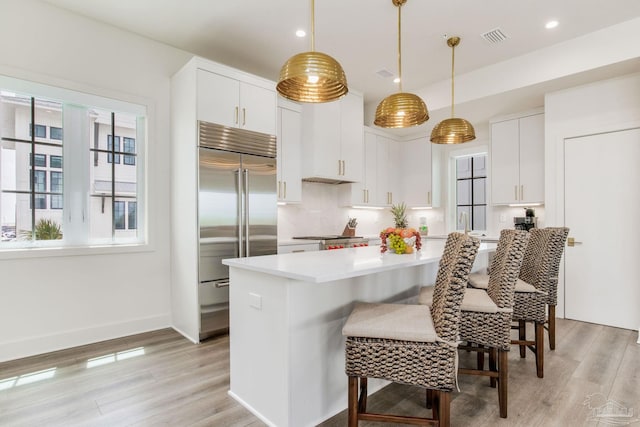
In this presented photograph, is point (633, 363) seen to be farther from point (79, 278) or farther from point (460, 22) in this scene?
point (79, 278)

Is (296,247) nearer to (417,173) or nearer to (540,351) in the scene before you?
(540,351)

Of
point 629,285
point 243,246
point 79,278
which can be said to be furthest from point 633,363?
point 79,278

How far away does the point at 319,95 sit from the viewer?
91.4 inches

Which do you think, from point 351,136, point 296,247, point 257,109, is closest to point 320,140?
point 351,136

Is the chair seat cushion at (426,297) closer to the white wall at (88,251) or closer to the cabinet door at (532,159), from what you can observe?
the white wall at (88,251)

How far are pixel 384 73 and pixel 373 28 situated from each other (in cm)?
111

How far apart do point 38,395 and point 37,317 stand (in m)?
0.95

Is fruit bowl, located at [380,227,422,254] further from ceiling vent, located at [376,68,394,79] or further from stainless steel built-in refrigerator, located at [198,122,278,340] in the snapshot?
ceiling vent, located at [376,68,394,79]

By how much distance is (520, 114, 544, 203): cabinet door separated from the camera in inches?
174

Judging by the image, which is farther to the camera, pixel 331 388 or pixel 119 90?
pixel 119 90

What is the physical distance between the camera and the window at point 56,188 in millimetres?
3099

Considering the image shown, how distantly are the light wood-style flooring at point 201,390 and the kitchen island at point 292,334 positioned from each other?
144 mm

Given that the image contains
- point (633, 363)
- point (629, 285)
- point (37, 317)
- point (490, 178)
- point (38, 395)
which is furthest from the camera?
point (490, 178)

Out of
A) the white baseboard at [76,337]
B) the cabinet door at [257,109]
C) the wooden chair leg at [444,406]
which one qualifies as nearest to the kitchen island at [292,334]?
the wooden chair leg at [444,406]
